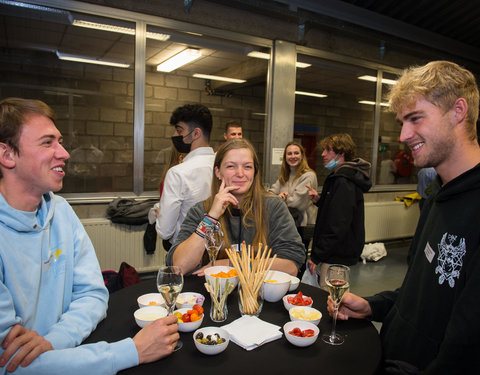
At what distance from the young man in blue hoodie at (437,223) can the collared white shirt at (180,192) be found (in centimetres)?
140

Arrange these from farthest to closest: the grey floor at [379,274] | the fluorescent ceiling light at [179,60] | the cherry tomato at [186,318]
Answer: the fluorescent ceiling light at [179,60]
the grey floor at [379,274]
the cherry tomato at [186,318]

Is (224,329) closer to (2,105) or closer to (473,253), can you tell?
(473,253)

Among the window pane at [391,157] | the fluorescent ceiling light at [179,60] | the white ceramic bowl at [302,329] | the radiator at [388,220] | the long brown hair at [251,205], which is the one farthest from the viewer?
the window pane at [391,157]

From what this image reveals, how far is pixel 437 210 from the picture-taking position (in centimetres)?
121

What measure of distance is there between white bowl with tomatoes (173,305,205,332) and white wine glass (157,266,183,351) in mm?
50

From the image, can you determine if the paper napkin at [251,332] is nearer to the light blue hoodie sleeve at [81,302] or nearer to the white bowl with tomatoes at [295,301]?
the white bowl with tomatoes at [295,301]

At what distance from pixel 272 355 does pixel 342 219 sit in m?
1.81

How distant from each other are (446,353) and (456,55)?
6.83 meters

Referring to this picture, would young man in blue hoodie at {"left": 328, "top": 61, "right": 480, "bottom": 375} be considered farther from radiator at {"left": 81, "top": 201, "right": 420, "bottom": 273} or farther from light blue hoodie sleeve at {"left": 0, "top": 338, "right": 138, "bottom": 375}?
radiator at {"left": 81, "top": 201, "right": 420, "bottom": 273}

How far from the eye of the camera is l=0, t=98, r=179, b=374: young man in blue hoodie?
100 cm

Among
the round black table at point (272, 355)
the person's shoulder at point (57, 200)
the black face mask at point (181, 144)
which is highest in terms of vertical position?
the black face mask at point (181, 144)

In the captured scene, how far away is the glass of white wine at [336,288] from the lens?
1.18m

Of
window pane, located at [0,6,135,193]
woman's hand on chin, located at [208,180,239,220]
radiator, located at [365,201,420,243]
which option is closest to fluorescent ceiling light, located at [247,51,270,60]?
window pane, located at [0,6,135,193]

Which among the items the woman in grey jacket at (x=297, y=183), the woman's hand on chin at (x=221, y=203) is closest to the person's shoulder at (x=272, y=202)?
the woman's hand on chin at (x=221, y=203)
